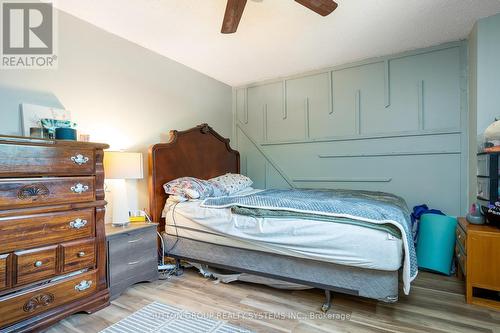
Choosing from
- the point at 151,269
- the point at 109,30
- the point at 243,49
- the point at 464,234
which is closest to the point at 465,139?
the point at 464,234

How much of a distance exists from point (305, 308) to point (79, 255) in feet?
5.44

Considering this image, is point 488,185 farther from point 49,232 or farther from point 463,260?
point 49,232

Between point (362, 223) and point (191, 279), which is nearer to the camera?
point (362, 223)

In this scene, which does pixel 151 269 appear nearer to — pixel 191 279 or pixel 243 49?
pixel 191 279

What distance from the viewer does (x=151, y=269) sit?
2.35 m

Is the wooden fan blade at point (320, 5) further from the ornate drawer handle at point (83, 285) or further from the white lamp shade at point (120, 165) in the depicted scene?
the ornate drawer handle at point (83, 285)

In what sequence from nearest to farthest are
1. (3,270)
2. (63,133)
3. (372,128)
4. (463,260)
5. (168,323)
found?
(3,270)
(168,323)
(63,133)
(463,260)
(372,128)

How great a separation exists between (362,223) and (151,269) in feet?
6.12

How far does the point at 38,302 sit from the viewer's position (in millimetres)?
1580

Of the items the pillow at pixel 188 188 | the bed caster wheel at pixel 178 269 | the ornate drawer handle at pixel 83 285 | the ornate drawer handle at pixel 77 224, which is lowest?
the bed caster wheel at pixel 178 269

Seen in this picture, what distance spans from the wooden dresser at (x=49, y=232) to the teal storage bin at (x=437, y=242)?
2.95 m

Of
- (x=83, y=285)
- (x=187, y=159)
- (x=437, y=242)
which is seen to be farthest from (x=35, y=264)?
(x=437, y=242)

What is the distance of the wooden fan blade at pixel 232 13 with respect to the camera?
1.78 metres

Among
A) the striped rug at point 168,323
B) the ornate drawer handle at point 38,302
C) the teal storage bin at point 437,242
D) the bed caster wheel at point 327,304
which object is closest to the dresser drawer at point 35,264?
the ornate drawer handle at point 38,302
